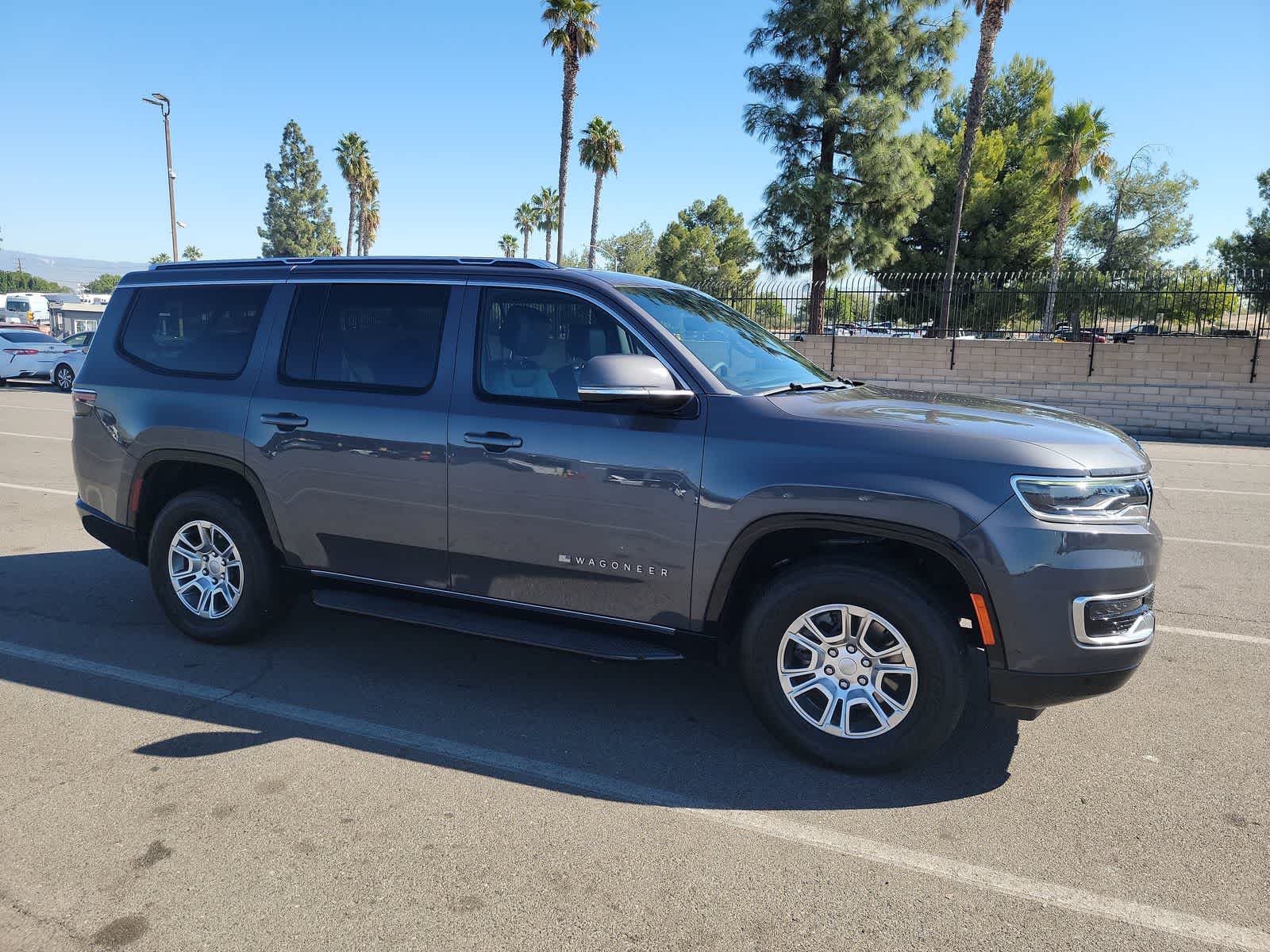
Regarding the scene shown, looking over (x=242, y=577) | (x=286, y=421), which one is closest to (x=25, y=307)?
(x=242, y=577)

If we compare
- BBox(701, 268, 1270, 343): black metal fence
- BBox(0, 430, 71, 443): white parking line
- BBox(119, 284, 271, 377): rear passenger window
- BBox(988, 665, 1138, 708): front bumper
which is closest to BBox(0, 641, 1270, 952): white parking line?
BBox(988, 665, 1138, 708): front bumper

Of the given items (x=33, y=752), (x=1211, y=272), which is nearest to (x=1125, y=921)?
(x=33, y=752)

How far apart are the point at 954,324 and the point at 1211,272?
4948 millimetres

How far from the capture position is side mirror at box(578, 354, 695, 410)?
3363 millimetres

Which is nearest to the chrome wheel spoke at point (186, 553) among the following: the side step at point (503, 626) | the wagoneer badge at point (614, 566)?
the side step at point (503, 626)

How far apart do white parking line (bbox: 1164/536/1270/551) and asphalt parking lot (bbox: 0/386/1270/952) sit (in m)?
2.62

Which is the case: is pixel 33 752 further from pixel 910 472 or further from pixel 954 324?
pixel 954 324

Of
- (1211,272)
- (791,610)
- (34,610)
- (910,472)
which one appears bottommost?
(34,610)

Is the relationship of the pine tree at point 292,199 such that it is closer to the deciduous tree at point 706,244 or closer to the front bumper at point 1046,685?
the deciduous tree at point 706,244

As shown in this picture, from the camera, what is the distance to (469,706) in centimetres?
401

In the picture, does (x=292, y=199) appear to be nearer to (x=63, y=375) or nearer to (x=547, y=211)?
(x=547, y=211)

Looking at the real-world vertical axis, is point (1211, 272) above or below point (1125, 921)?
above

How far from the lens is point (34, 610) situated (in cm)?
521

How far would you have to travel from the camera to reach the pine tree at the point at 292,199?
7844cm
